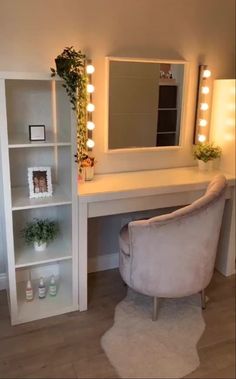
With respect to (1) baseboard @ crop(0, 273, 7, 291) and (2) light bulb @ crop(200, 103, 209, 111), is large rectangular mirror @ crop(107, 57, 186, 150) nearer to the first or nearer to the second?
(2) light bulb @ crop(200, 103, 209, 111)

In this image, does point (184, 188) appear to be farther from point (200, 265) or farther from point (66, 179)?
point (66, 179)

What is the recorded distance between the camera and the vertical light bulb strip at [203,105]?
9.20ft

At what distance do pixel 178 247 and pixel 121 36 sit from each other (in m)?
1.49

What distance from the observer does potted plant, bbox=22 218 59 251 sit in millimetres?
2381

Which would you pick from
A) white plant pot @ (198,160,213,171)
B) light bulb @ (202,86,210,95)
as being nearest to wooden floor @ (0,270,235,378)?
white plant pot @ (198,160,213,171)

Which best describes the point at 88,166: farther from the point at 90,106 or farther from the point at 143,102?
the point at 143,102

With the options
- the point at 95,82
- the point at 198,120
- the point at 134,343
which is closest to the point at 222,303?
the point at 134,343

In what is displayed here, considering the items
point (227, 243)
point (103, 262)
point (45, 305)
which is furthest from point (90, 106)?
point (227, 243)

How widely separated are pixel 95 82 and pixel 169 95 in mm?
606

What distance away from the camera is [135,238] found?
85.4 inches

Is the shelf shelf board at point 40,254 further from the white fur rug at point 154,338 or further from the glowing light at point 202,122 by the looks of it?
the glowing light at point 202,122

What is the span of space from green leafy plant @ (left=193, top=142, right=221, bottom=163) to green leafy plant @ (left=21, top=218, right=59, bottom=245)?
4.15 feet

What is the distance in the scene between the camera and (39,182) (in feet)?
7.59

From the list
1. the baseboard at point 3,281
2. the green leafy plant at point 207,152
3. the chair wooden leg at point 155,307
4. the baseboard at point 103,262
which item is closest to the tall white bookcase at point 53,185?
the baseboard at point 3,281
